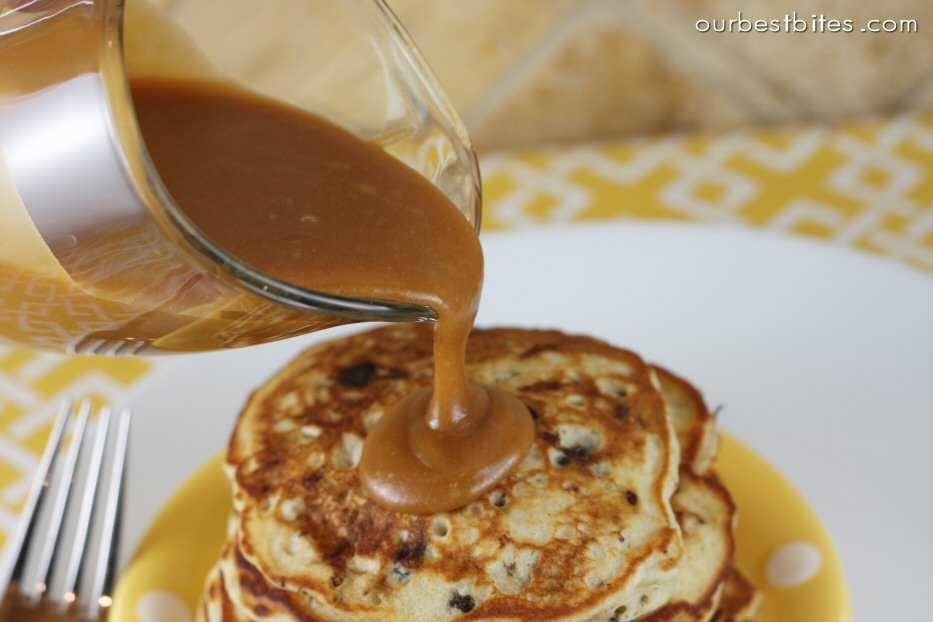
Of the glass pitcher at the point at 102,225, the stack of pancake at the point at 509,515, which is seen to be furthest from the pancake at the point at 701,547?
the glass pitcher at the point at 102,225

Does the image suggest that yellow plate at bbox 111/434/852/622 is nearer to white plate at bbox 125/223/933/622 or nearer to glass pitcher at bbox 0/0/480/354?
white plate at bbox 125/223/933/622

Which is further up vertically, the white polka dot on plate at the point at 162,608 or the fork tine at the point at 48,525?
the fork tine at the point at 48,525

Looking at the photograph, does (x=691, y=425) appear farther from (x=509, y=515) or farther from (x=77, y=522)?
(x=77, y=522)

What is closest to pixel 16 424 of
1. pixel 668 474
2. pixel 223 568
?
pixel 223 568

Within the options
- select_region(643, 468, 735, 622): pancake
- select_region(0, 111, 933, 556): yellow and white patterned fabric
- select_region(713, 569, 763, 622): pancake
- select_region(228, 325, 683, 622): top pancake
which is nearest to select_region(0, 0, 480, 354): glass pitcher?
select_region(228, 325, 683, 622): top pancake

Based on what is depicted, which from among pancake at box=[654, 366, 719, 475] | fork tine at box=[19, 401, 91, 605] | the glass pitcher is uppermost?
the glass pitcher

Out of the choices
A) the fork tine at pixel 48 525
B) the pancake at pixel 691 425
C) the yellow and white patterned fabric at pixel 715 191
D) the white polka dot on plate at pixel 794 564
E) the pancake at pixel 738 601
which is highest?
the yellow and white patterned fabric at pixel 715 191

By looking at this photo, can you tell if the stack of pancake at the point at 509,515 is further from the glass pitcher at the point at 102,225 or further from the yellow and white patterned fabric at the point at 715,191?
the yellow and white patterned fabric at the point at 715,191

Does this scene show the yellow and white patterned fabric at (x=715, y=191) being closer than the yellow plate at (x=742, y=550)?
No
